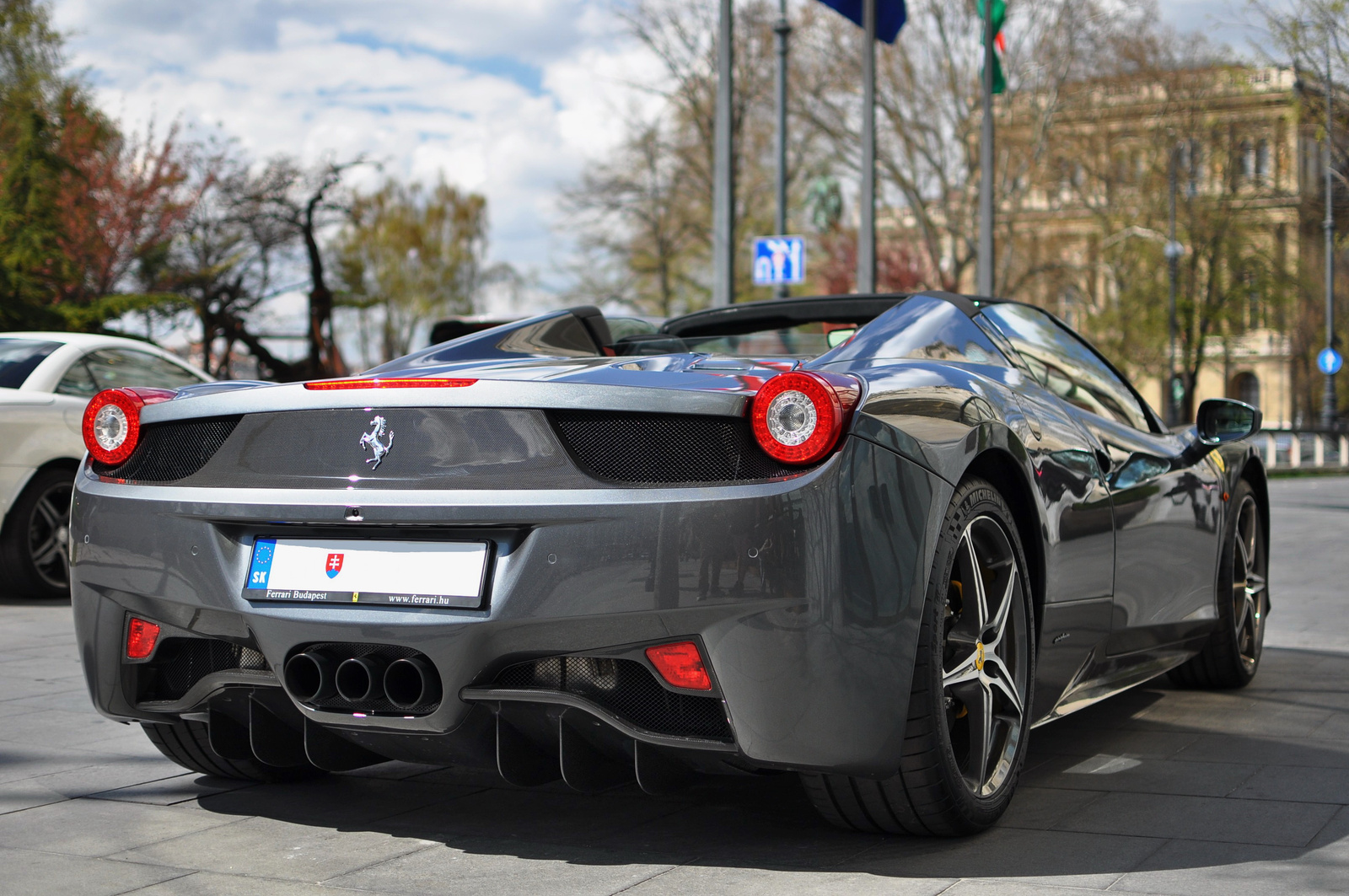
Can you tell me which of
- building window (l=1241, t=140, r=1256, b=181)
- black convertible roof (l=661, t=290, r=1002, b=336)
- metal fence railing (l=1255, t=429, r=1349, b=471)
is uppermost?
building window (l=1241, t=140, r=1256, b=181)

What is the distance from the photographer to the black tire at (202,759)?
370 centimetres

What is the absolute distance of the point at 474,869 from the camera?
3062 mm

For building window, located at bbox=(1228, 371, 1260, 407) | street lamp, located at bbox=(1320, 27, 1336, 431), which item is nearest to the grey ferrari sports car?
street lamp, located at bbox=(1320, 27, 1336, 431)

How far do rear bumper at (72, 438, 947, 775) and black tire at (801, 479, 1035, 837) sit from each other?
10 cm

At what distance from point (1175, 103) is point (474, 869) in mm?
39469

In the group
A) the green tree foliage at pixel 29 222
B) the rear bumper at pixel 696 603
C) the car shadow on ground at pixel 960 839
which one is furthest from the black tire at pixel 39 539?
the green tree foliage at pixel 29 222

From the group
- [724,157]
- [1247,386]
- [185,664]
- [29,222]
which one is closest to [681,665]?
[185,664]

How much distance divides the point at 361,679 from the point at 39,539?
18.6 feet

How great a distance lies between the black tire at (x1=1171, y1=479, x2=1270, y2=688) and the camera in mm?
5242

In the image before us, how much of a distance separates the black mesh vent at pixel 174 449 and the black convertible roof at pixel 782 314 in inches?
71.1

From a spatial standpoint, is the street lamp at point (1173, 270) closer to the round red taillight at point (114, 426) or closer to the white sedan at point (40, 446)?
the white sedan at point (40, 446)

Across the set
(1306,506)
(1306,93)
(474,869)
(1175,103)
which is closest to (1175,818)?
(474,869)

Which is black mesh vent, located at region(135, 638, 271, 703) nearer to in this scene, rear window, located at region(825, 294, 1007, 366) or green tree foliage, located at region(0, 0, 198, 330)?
rear window, located at region(825, 294, 1007, 366)

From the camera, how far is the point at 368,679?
2980 millimetres
